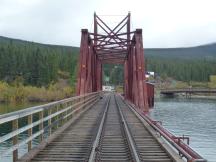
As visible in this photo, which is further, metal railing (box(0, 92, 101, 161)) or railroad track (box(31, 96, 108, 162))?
railroad track (box(31, 96, 108, 162))

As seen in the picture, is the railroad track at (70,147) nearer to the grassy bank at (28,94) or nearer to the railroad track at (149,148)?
the railroad track at (149,148)

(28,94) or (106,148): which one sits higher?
(28,94)

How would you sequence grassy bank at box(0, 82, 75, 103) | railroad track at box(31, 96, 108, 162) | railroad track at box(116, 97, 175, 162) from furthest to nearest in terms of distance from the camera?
grassy bank at box(0, 82, 75, 103) → railroad track at box(116, 97, 175, 162) → railroad track at box(31, 96, 108, 162)

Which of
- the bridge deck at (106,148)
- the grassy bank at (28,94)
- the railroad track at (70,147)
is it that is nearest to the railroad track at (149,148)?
the bridge deck at (106,148)

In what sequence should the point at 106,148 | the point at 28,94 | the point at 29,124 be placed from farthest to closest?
the point at 28,94
the point at 106,148
the point at 29,124

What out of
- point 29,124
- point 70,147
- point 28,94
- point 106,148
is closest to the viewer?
point 29,124

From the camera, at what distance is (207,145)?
97.9 feet

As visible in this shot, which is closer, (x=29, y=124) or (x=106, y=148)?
(x=29, y=124)

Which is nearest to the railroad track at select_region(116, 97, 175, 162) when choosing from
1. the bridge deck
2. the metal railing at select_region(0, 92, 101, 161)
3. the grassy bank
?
the bridge deck

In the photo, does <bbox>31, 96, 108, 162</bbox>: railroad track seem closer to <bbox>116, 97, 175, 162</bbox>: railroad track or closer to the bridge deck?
the bridge deck

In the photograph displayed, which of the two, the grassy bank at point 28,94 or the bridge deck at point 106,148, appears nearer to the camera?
the bridge deck at point 106,148

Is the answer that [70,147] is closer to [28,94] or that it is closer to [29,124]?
[29,124]

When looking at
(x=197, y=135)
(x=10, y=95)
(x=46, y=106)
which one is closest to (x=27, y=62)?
(x=10, y=95)

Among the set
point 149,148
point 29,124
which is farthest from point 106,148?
point 29,124
